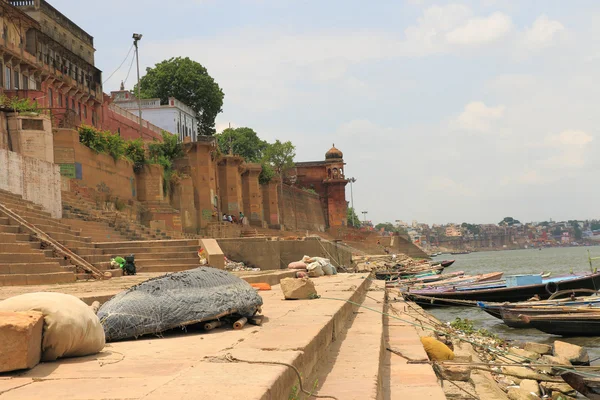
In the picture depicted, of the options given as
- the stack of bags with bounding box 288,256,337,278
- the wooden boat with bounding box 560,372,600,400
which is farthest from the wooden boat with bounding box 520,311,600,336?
the wooden boat with bounding box 560,372,600,400

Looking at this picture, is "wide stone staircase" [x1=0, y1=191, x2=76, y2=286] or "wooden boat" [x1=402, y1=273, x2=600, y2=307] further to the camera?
"wooden boat" [x1=402, y1=273, x2=600, y2=307]

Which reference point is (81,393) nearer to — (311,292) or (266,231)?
(311,292)

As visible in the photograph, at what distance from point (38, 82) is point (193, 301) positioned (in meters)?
25.9

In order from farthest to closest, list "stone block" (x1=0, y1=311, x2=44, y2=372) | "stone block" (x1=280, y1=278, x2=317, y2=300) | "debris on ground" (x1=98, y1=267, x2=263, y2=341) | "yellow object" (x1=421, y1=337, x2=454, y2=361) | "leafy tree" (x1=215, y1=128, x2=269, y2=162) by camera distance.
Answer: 1. "leafy tree" (x1=215, y1=128, x2=269, y2=162)
2. "stone block" (x1=280, y1=278, x2=317, y2=300)
3. "yellow object" (x1=421, y1=337, x2=454, y2=361)
4. "debris on ground" (x1=98, y1=267, x2=263, y2=341)
5. "stone block" (x1=0, y1=311, x2=44, y2=372)

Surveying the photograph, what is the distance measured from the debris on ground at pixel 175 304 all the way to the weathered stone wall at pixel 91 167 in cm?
1689

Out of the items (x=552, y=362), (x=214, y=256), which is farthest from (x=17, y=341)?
(x=214, y=256)

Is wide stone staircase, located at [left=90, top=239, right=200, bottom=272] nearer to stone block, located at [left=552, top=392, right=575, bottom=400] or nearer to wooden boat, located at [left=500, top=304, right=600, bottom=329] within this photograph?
wooden boat, located at [left=500, top=304, right=600, bottom=329]

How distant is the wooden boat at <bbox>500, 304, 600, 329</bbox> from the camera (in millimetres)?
14425

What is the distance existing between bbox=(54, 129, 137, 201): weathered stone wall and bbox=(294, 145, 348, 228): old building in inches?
1738

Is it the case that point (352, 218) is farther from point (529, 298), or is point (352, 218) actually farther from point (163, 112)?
point (529, 298)

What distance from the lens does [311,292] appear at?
8.35 m

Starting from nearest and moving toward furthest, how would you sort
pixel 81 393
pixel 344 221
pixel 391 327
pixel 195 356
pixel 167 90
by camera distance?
pixel 81 393, pixel 195 356, pixel 391 327, pixel 167 90, pixel 344 221

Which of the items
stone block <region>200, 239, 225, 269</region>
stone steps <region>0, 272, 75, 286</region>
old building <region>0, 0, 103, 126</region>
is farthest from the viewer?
old building <region>0, 0, 103, 126</region>

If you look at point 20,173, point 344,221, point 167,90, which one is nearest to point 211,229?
point 20,173
